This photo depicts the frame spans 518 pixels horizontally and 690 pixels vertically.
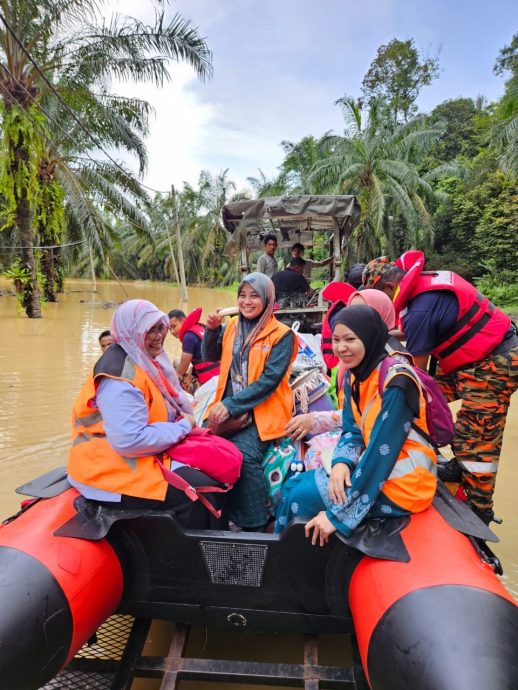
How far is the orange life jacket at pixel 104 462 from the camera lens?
1.99 meters

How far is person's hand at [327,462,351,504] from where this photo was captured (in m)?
1.89

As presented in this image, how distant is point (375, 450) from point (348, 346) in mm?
424

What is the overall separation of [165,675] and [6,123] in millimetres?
13037

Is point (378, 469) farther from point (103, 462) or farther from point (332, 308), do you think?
point (332, 308)

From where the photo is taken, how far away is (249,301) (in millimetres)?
2711

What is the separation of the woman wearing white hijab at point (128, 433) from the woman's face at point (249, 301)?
0.64 metres

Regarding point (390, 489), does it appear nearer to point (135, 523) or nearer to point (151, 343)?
point (135, 523)

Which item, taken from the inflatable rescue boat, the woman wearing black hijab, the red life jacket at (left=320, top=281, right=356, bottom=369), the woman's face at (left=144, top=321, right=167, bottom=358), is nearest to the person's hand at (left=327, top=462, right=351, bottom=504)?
the woman wearing black hijab

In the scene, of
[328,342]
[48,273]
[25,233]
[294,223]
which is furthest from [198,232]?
[328,342]

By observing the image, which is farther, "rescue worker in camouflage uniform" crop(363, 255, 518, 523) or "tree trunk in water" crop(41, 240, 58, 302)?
"tree trunk in water" crop(41, 240, 58, 302)

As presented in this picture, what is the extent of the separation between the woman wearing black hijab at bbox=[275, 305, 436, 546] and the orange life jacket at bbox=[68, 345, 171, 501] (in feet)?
2.27

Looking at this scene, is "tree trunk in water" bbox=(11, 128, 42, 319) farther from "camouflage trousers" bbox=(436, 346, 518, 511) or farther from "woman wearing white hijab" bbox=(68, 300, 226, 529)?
"camouflage trousers" bbox=(436, 346, 518, 511)

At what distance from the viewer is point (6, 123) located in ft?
37.7

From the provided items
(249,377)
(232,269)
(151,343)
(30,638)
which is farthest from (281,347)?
(232,269)
